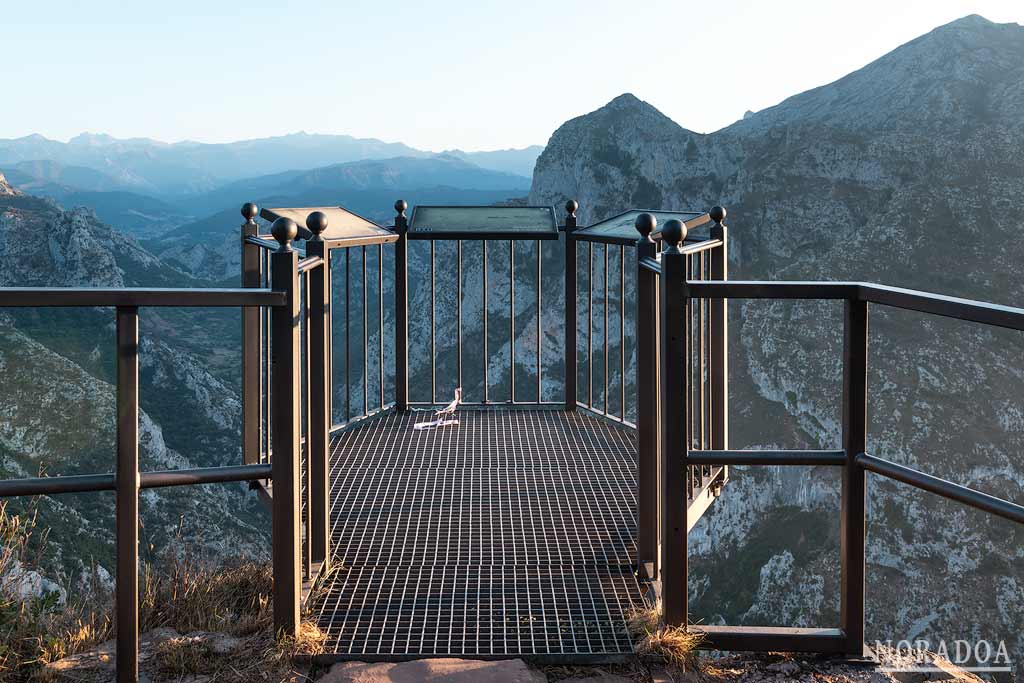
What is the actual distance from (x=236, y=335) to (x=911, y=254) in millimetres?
40882

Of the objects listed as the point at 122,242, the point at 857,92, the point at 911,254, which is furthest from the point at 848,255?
the point at 122,242

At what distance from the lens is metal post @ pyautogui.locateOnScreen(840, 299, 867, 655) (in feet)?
8.29

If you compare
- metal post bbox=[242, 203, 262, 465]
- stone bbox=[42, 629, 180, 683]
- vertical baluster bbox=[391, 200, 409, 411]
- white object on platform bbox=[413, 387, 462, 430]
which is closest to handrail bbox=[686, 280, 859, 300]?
stone bbox=[42, 629, 180, 683]

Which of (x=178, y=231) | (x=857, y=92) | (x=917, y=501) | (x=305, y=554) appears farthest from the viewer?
(x=178, y=231)

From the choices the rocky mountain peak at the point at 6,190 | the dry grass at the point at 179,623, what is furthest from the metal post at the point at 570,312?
the rocky mountain peak at the point at 6,190

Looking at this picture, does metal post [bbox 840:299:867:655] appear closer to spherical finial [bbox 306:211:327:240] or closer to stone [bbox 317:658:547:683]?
stone [bbox 317:658:547:683]

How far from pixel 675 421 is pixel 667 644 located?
67 cm

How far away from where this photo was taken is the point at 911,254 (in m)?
49.6

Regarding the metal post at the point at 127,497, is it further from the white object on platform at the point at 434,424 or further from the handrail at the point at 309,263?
the white object on platform at the point at 434,424

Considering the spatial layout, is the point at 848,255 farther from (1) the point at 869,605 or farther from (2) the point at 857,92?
(2) the point at 857,92

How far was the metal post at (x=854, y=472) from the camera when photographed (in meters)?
2.53

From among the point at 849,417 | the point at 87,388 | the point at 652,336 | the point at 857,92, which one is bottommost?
the point at 87,388

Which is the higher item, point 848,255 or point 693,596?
point 848,255

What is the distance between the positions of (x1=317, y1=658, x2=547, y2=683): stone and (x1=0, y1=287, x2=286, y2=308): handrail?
3.63 ft
